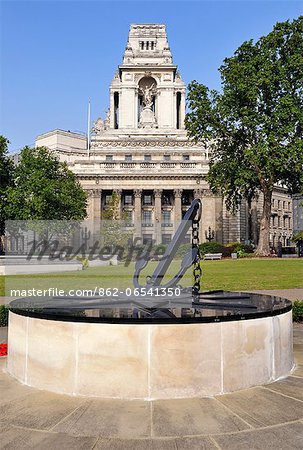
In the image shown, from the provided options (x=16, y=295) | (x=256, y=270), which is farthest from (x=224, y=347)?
(x=256, y=270)

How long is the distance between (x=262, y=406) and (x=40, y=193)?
5101 cm

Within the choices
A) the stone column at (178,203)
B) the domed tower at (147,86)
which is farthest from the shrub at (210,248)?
the domed tower at (147,86)

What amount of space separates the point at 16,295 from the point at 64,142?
91.7 m

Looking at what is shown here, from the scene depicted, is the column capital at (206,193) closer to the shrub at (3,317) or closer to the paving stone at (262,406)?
the shrub at (3,317)

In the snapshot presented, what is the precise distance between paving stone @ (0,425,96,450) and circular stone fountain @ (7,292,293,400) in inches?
58.6

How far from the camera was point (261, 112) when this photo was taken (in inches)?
1852

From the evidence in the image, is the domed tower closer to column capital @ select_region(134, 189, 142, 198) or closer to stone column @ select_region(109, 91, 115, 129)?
stone column @ select_region(109, 91, 115, 129)

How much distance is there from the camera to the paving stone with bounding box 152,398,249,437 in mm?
5586

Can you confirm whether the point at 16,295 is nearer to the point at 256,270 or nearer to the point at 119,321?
the point at 119,321

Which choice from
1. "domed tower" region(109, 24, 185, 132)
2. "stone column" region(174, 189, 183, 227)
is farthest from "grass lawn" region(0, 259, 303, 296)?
"domed tower" region(109, 24, 185, 132)

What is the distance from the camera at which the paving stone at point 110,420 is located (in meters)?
5.55

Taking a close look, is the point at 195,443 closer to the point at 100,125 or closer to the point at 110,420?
the point at 110,420

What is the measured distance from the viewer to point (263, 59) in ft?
150

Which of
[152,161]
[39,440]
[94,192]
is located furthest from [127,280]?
[152,161]
